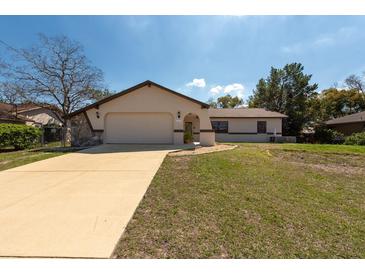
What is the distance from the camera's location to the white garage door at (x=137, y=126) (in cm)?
1448

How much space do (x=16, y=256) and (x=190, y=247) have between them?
212 centimetres

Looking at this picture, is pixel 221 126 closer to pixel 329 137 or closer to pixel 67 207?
pixel 329 137

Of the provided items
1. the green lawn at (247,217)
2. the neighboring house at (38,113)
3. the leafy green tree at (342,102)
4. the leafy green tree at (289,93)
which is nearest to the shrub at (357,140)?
the leafy green tree at (289,93)

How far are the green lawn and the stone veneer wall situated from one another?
9490 millimetres

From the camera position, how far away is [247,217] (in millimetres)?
3621

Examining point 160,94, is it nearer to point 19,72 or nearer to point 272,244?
point 272,244

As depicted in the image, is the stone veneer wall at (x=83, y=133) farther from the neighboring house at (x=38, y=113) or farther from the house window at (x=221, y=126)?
the neighboring house at (x=38, y=113)

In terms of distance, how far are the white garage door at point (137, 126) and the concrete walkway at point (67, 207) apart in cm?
718

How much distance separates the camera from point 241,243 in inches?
113

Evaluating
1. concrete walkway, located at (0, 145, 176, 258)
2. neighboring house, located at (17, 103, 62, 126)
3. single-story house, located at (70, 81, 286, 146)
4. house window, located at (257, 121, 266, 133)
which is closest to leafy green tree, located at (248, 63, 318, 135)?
house window, located at (257, 121, 266, 133)

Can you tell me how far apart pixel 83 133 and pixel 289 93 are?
2797 cm

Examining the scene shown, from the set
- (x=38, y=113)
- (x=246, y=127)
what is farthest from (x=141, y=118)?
(x=38, y=113)

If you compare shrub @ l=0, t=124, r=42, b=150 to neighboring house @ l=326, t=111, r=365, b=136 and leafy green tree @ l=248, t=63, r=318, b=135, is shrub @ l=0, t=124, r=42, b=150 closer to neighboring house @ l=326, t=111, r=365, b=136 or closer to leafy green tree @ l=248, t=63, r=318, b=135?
leafy green tree @ l=248, t=63, r=318, b=135

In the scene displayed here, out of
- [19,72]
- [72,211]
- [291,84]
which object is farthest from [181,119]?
[291,84]
